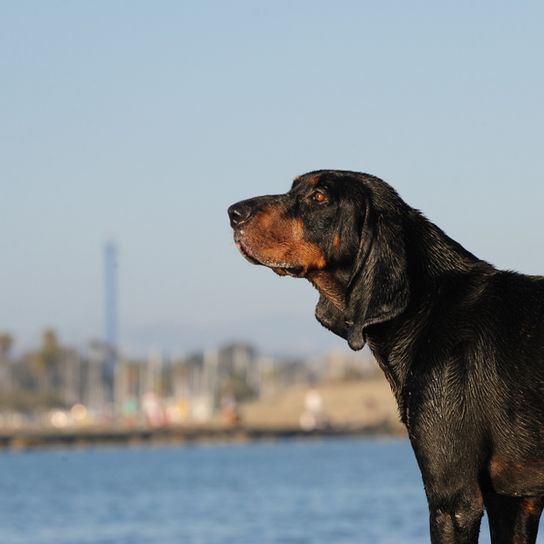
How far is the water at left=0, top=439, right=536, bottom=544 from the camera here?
30.1 metres

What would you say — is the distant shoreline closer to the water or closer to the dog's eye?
the water

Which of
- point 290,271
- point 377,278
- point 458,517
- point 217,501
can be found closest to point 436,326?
point 377,278

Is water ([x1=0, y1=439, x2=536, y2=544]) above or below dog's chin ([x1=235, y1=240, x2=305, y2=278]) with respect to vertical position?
below

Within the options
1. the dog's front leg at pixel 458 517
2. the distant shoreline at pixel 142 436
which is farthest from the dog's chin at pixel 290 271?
the distant shoreline at pixel 142 436

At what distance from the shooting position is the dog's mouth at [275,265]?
261 inches

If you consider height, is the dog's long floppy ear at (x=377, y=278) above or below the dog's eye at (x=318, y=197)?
below

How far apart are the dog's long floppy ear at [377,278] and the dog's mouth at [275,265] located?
261 millimetres

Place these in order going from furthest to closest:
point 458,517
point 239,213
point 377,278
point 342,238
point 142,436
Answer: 1. point 142,436
2. point 239,213
3. point 342,238
4. point 377,278
5. point 458,517

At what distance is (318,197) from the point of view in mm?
6668

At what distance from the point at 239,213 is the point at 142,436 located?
105366mm

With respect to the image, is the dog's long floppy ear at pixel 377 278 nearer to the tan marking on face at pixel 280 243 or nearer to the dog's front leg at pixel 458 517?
the tan marking on face at pixel 280 243

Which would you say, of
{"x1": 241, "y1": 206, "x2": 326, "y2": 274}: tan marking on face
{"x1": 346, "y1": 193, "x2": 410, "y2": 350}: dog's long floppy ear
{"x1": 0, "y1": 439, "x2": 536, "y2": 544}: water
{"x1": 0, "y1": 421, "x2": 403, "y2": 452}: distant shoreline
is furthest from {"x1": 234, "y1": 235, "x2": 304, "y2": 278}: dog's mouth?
Result: {"x1": 0, "y1": 421, "x2": 403, "y2": 452}: distant shoreline

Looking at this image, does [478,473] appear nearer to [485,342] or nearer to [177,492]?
[485,342]

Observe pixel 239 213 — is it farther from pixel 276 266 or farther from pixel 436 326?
pixel 436 326
